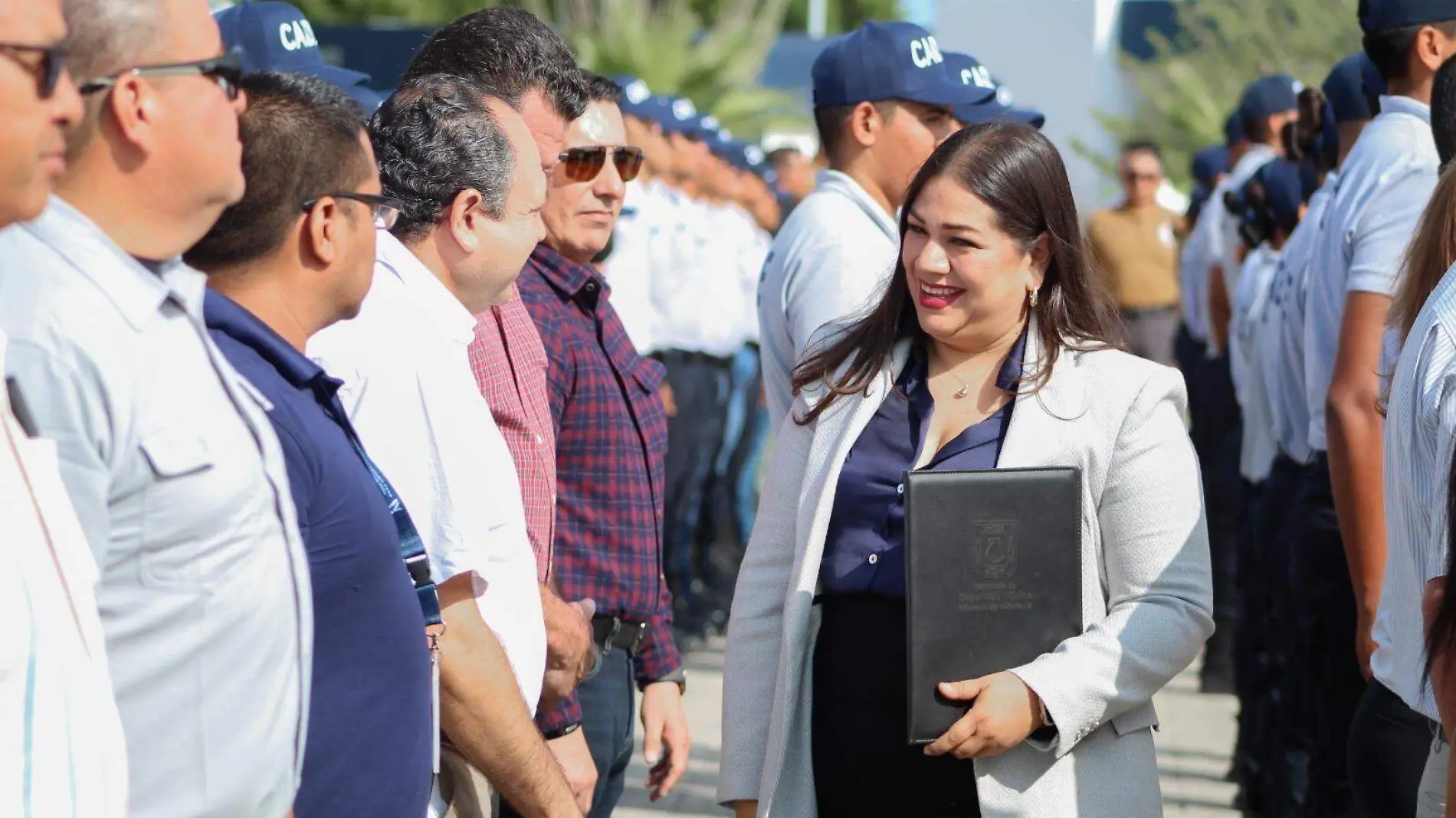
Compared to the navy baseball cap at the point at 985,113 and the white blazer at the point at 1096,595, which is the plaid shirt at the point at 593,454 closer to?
the white blazer at the point at 1096,595

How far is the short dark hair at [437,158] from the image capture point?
10.4ft

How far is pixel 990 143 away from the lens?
3.36 metres

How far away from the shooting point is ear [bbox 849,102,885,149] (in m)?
5.03

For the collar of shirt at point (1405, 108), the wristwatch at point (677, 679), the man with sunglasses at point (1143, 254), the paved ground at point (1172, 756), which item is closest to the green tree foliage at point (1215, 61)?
the man with sunglasses at point (1143, 254)

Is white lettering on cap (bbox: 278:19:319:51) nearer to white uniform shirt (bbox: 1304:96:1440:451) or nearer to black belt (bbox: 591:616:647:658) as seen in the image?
black belt (bbox: 591:616:647:658)

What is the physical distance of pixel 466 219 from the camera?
316 cm

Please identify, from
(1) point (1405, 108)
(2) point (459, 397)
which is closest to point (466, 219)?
(2) point (459, 397)

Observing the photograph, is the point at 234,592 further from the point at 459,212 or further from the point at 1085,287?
the point at 1085,287

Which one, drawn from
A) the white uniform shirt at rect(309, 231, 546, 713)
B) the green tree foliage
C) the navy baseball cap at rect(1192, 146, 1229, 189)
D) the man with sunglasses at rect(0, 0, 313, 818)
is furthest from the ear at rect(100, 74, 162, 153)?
the green tree foliage

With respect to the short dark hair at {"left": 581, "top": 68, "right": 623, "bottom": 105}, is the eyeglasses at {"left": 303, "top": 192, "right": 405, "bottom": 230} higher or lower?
lower

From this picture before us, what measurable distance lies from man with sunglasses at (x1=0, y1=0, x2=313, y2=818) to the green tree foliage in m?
27.4

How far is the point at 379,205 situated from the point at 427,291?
23cm

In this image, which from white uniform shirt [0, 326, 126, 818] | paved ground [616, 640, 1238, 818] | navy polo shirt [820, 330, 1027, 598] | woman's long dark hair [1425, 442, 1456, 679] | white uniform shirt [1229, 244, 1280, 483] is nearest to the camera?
Answer: white uniform shirt [0, 326, 126, 818]

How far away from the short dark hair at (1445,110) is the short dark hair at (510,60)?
1732 millimetres
